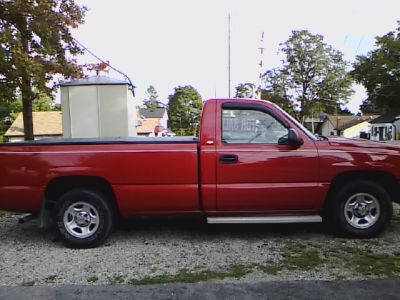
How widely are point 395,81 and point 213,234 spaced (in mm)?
41452

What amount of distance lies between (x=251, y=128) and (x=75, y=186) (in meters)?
2.41

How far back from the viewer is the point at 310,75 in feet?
241

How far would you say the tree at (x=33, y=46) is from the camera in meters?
12.3

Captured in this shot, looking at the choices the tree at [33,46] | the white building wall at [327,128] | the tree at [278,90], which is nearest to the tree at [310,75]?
the tree at [278,90]

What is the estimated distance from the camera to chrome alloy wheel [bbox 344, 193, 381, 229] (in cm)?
617

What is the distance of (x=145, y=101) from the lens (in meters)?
148

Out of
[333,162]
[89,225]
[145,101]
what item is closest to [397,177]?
[333,162]

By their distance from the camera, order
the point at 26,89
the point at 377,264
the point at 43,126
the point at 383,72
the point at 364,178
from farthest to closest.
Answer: the point at 43,126 → the point at 383,72 → the point at 26,89 → the point at 364,178 → the point at 377,264

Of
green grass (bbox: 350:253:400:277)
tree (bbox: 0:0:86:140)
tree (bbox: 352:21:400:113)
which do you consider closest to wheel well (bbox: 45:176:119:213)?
green grass (bbox: 350:253:400:277)

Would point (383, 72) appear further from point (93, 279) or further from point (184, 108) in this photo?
point (184, 108)

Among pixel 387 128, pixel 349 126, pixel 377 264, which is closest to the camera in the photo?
pixel 377 264

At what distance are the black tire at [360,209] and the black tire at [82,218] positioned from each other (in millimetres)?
2944

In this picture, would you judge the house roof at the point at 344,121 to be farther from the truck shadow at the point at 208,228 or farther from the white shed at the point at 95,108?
the truck shadow at the point at 208,228

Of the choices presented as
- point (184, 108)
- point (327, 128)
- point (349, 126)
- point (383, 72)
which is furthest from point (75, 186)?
point (327, 128)
